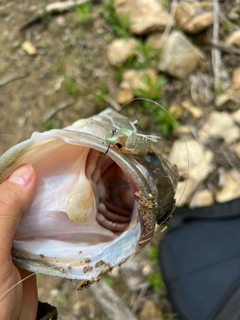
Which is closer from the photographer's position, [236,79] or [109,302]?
[109,302]

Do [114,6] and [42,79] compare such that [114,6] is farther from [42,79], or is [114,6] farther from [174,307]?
[174,307]

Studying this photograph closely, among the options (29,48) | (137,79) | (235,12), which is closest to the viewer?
(137,79)

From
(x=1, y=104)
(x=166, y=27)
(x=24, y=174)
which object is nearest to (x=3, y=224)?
(x=24, y=174)

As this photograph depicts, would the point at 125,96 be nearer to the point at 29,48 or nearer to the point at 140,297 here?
the point at 29,48

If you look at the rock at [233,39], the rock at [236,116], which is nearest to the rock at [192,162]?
the rock at [236,116]

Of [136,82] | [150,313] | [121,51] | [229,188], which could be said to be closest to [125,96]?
[136,82]

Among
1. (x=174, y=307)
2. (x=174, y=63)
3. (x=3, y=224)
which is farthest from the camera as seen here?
(x=174, y=63)
